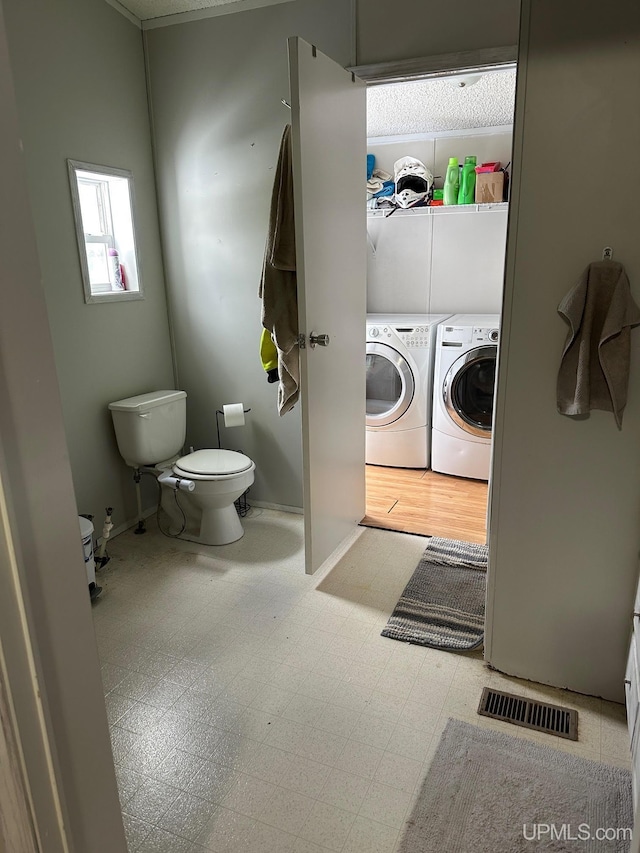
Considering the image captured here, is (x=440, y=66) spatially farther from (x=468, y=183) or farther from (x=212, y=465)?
(x=212, y=465)

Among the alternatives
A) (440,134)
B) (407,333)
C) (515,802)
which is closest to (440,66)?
(407,333)

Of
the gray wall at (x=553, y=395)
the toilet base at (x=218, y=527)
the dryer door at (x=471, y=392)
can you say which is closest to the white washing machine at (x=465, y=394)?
the dryer door at (x=471, y=392)

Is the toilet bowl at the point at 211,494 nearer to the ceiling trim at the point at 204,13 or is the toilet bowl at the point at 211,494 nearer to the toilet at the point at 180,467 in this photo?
the toilet at the point at 180,467

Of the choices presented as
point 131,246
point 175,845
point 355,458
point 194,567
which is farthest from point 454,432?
point 175,845

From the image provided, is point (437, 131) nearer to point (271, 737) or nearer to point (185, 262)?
point (185, 262)

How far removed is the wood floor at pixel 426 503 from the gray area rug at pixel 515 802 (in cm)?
130

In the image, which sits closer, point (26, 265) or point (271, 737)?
point (26, 265)

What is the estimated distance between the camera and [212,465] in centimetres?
273

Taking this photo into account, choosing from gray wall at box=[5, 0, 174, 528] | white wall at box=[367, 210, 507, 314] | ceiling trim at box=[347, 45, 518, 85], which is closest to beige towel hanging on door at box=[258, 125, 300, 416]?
ceiling trim at box=[347, 45, 518, 85]

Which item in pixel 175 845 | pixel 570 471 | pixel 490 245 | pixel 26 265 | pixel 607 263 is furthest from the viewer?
pixel 490 245

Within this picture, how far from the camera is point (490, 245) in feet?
13.5

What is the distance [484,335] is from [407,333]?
0.48 metres

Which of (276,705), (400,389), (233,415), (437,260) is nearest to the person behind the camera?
(276,705)

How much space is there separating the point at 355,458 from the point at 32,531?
85.8 inches
